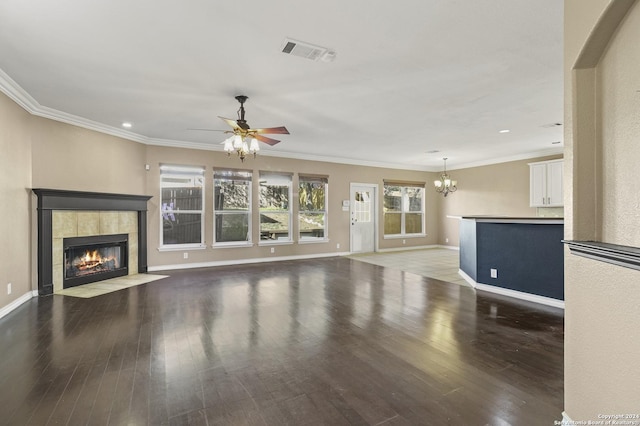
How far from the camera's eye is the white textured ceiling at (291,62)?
2416 millimetres

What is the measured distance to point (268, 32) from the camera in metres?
2.67

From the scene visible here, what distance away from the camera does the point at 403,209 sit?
1015 cm

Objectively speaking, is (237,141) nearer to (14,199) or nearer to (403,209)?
(14,199)

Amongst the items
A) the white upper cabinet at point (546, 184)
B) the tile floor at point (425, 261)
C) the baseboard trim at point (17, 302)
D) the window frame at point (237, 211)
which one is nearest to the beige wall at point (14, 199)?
the baseboard trim at point (17, 302)

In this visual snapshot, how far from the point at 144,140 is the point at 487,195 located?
363 inches

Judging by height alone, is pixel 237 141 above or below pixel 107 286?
above

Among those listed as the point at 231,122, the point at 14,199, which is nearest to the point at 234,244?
the point at 14,199

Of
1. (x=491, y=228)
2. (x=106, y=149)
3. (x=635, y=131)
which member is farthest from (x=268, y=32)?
(x=106, y=149)

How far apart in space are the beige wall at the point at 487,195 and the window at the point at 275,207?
227 inches

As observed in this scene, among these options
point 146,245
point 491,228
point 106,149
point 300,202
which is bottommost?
point 146,245

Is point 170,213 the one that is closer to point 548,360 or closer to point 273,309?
point 273,309

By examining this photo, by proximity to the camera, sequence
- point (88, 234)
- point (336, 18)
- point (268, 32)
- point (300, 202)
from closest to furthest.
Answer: point (336, 18) < point (268, 32) < point (88, 234) < point (300, 202)

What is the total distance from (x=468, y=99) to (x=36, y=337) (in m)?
5.86

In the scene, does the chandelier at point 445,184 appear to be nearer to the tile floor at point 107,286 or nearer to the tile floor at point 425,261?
the tile floor at point 425,261
